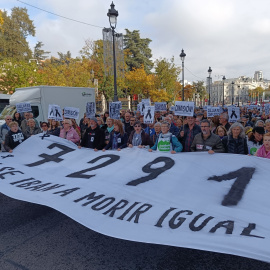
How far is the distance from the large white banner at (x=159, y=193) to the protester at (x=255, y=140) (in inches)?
44.3

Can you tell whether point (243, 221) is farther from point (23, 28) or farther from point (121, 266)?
point (23, 28)

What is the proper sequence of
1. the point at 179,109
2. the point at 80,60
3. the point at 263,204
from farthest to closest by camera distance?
1. the point at 80,60
2. the point at 179,109
3. the point at 263,204

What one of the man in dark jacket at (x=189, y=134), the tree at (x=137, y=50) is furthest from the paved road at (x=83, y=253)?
the tree at (x=137, y=50)

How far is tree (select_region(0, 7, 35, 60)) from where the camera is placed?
48.1 meters

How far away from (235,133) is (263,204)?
84.2 inches

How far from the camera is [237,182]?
383 cm

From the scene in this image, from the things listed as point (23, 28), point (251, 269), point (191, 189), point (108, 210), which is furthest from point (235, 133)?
point (23, 28)

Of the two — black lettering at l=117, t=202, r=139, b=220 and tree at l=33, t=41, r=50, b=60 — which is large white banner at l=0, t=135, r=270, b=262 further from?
tree at l=33, t=41, r=50, b=60

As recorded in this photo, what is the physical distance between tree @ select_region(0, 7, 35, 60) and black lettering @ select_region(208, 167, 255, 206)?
163ft

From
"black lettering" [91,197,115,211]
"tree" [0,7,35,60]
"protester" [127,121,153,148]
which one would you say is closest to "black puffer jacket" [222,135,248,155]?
"protester" [127,121,153,148]

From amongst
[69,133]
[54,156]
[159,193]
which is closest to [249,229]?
[159,193]

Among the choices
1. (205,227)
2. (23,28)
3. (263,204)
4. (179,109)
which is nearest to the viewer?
(205,227)

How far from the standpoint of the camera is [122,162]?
5.00 meters

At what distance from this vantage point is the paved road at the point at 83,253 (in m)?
3.38
